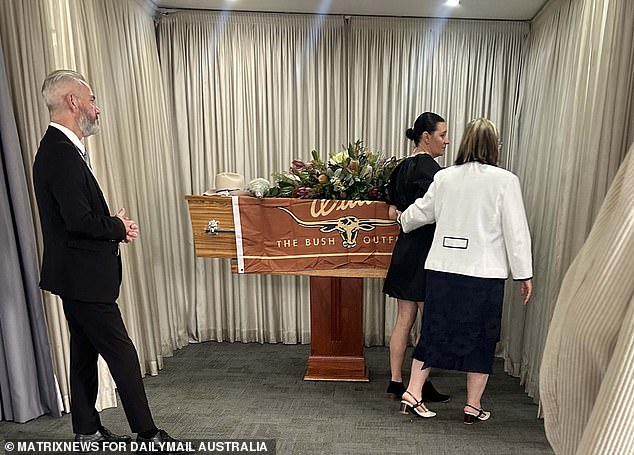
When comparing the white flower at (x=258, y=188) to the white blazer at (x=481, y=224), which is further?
the white flower at (x=258, y=188)

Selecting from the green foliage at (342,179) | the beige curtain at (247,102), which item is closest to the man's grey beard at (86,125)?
the green foliage at (342,179)

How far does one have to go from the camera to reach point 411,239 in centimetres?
257

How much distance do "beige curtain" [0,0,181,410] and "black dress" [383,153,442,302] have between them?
1.60 m

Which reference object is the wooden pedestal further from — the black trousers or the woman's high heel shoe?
the black trousers

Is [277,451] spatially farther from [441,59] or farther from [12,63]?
[441,59]

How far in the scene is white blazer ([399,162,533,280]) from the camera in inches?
85.7

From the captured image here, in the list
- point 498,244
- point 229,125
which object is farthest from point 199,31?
point 498,244

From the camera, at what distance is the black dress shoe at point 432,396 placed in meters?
2.74

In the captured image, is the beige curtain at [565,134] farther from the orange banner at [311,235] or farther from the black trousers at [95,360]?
the black trousers at [95,360]

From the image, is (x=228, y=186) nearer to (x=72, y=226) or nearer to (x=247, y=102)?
(x=247, y=102)

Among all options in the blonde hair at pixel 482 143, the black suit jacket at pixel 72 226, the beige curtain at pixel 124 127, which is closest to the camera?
the black suit jacket at pixel 72 226

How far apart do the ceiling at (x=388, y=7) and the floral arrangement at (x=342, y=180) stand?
1080mm

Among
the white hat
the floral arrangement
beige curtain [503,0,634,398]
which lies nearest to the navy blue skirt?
beige curtain [503,0,634,398]

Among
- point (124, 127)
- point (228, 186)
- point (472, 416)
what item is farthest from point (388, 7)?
point (472, 416)
